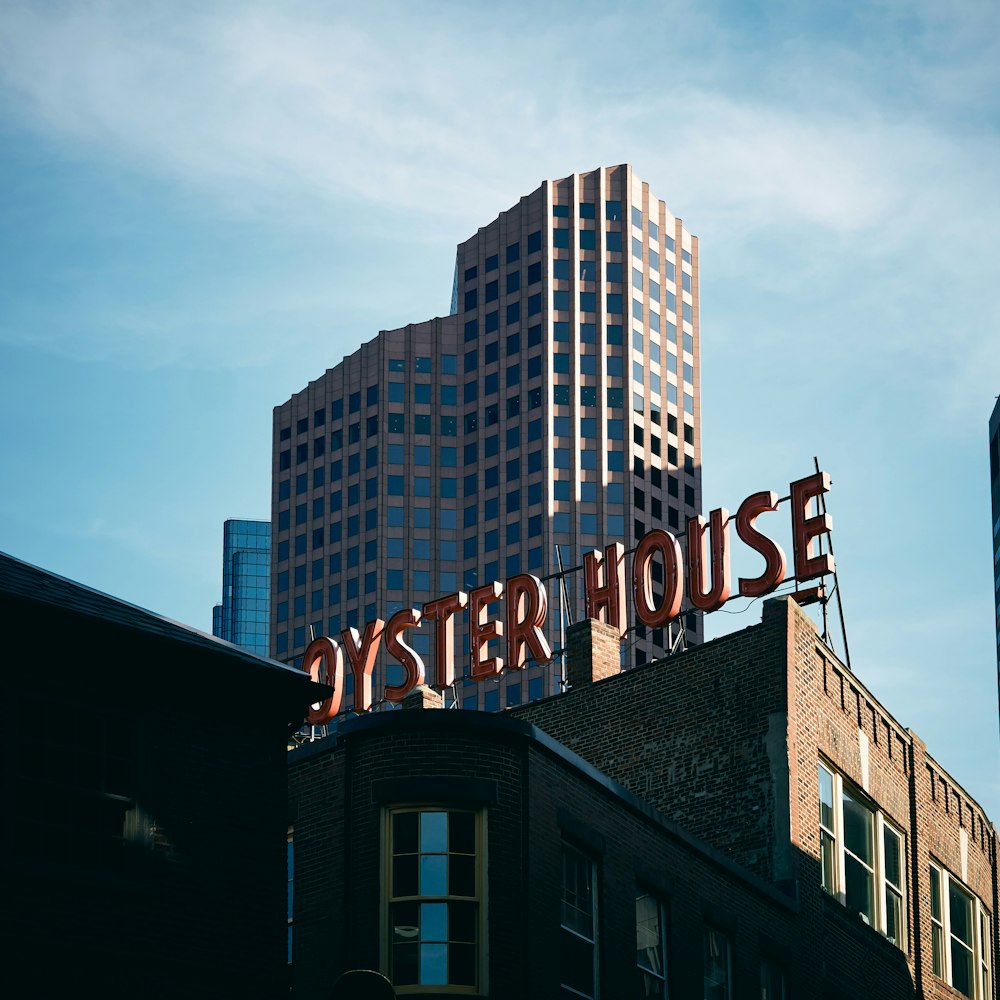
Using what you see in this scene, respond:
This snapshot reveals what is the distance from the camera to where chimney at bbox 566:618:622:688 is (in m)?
44.0

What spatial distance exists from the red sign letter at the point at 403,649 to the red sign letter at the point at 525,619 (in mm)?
2858

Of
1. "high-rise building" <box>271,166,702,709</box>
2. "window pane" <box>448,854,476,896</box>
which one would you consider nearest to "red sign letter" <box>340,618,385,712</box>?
"window pane" <box>448,854,476,896</box>

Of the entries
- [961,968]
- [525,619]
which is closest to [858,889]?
[961,968]

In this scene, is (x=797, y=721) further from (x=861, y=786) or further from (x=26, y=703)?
(x=26, y=703)

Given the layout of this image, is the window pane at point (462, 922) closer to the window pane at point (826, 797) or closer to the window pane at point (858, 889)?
the window pane at point (826, 797)

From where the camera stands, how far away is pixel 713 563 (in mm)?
55500

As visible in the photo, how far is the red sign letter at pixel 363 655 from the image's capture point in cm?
5588

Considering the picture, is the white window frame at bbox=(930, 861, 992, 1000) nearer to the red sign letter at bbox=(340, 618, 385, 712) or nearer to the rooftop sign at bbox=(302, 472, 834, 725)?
the rooftop sign at bbox=(302, 472, 834, 725)

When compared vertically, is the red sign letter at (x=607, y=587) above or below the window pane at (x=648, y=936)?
above

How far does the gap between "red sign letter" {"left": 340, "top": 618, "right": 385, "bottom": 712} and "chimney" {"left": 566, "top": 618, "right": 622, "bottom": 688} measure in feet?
39.0

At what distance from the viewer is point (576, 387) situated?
194m

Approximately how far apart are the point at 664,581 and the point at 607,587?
12.3ft

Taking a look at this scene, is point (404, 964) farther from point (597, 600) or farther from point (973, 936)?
point (597, 600)

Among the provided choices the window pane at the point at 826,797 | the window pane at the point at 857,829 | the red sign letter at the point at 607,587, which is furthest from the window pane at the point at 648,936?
the red sign letter at the point at 607,587
